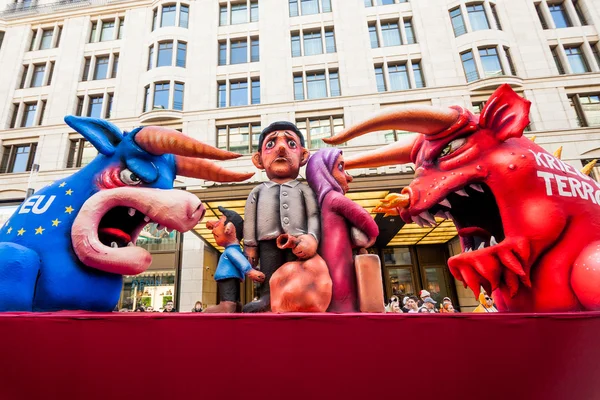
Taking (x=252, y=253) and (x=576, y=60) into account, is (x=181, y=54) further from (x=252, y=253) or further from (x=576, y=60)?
(x=576, y=60)

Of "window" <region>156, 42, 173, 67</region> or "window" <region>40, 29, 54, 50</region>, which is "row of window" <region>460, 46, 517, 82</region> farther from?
"window" <region>40, 29, 54, 50</region>

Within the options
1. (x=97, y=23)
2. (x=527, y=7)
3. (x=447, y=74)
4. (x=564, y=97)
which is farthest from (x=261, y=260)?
(x=97, y=23)

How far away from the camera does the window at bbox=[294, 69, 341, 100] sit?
14320 millimetres

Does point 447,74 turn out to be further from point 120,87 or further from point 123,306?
point 123,306

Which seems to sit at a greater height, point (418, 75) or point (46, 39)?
point (46, 39)

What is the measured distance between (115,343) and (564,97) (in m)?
16.7

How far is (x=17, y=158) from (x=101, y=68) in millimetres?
5592

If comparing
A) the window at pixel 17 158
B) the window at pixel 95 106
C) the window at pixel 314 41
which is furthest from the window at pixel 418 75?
the window at pixel 17 158

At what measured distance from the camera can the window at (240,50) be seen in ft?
49.5

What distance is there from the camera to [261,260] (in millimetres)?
2012

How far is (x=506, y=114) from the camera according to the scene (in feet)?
5.40

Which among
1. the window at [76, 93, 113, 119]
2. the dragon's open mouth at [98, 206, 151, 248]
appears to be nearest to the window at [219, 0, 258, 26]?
the window at [76, 93, 113, 119]

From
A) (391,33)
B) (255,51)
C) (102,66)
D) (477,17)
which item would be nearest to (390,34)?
(391,33)

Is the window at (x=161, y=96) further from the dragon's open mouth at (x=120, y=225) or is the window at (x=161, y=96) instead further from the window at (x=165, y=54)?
the dragon's open mouth at (x=120, y=225)
